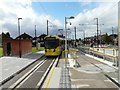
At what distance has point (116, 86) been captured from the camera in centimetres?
1342

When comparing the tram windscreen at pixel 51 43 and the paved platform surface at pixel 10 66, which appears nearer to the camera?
the paved platform surface at pixel 10 66

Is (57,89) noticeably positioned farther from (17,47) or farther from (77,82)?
(17,47)

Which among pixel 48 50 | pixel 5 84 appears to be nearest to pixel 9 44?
pixel 48 50

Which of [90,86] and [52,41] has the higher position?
[52,41]

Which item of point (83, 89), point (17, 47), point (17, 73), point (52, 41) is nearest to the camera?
point (83, 89)

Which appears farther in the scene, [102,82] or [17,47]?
[17,47]

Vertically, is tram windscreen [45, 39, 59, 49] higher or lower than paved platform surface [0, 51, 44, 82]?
higher

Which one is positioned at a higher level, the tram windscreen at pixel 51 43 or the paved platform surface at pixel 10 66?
the tram windscreen at pixel 51 43

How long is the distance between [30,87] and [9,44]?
25.6 m

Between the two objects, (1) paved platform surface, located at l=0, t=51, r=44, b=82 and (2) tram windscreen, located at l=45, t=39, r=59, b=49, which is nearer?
(1) paved platform surface, located at l=0, t=51, r=44, b=82

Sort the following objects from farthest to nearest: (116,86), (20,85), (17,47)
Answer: (17,47) → (20,85) → (116,86)

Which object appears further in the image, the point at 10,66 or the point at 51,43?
the point at 51,43

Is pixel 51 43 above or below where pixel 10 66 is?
Result: above

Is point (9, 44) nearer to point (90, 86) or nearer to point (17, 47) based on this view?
point (17, 47)
